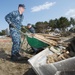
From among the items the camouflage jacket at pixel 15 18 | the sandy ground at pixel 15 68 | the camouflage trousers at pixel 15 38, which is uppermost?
the camouflage jacket at pixel 15 18

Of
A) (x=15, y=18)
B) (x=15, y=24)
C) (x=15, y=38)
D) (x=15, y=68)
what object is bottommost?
(x=15, y=68)

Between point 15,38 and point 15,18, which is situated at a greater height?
point 15,18

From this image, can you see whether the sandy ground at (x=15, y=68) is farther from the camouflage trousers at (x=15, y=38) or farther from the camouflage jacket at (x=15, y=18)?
the camouflage jacket at (x=15, y=18)

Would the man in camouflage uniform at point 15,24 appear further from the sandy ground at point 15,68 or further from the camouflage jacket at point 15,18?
the sandy ground at point 15,68

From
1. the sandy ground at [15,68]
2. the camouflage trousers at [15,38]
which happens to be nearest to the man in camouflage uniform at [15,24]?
the camouflage trousers at [15,38]

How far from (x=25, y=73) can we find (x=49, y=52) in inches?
A: 41.9

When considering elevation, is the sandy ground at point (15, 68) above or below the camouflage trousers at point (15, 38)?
below

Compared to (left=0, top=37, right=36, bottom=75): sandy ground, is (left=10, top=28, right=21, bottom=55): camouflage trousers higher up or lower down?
higher up

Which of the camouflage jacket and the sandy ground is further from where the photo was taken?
the camouflage jacket

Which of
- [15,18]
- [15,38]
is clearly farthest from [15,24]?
[15,38]

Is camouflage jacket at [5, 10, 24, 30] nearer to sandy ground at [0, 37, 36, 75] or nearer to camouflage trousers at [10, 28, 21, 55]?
camouflage trousers at [10, 28, 21, 55]

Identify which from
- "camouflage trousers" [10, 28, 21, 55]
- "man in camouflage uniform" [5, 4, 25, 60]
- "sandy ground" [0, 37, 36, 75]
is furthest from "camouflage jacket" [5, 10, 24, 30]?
"sandy ground" [0, 37, 36, 75]

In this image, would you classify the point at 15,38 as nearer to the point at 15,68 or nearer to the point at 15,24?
the point at 15,24

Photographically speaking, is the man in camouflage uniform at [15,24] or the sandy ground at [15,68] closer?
the sandy ground at [15,68]
